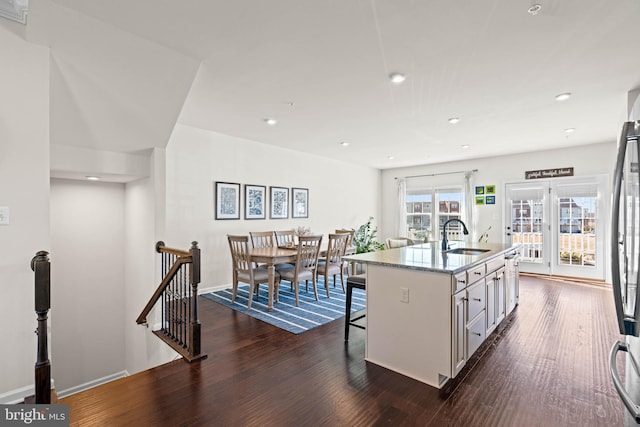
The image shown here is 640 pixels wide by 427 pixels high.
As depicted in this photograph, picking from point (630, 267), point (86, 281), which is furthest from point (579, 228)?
point (86, 281)

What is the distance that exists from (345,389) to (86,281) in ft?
12.9

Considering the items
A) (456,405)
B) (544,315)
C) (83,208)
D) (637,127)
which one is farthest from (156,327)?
(544,315)

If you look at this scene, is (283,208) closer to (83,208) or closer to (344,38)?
(83,208)

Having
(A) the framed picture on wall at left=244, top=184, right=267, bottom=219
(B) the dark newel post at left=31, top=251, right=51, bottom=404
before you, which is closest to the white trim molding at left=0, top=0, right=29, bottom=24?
(B) the dark newel post at left=31, top=251, right=51, bottom=404

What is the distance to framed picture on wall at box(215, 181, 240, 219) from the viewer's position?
17.2 feet

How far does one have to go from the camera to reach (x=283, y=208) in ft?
20.7

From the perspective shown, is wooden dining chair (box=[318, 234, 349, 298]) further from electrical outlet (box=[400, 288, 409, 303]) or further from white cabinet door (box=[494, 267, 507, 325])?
electrical outlet (box=[400, 288, 409, 303])

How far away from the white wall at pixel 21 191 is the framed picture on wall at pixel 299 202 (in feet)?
14.4

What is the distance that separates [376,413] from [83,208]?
4.41 m

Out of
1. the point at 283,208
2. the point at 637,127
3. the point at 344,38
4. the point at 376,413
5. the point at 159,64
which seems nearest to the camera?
the point at 637,127

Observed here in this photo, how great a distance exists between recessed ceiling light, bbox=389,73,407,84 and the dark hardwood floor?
8.77 feet

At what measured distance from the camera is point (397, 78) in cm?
313

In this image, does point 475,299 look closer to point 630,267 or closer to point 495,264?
point 495,264
